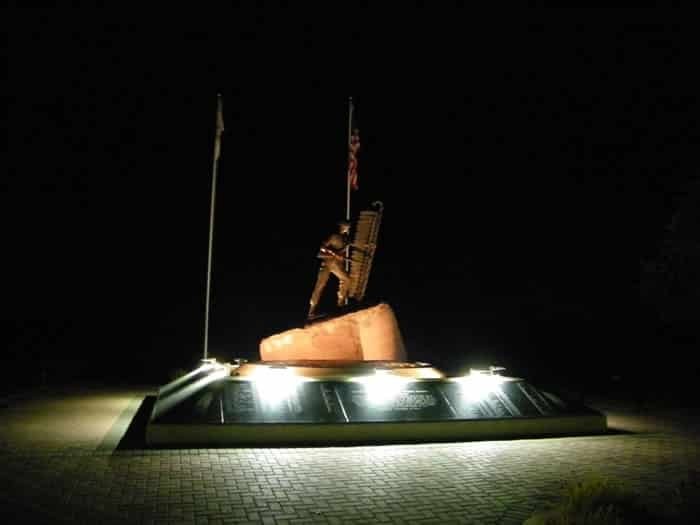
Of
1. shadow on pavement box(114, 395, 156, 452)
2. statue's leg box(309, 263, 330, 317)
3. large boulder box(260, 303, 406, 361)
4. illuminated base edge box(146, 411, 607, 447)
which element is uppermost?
statue's leg box(309, 263, 330, 317)

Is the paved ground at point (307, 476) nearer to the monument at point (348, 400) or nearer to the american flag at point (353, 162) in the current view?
the monument at point (348, 400)

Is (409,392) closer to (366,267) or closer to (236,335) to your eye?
(366,267)

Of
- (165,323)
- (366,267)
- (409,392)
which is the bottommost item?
(165,323)

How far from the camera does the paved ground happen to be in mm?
6000

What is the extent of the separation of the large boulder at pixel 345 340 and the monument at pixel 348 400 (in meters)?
0.02

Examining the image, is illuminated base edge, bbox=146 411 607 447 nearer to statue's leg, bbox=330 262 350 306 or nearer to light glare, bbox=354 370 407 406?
light glare, bbox=354 370 407 406

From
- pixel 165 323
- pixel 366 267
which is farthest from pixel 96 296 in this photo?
→ pixel 366 267

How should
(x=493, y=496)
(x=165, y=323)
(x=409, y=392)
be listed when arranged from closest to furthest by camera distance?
(x=493, y=496) < (x=409, y=392) < (x=165, y=323)

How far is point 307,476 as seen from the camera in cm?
732

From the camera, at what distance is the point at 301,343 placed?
1230 centimetres

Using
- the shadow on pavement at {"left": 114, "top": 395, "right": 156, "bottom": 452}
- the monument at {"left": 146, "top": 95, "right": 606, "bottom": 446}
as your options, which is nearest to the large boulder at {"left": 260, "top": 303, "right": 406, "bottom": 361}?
the monument at {"left": 146, "top": 95, "right": 606, "bottom": 446}

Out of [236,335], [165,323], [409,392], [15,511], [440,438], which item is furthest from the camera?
[165,323]

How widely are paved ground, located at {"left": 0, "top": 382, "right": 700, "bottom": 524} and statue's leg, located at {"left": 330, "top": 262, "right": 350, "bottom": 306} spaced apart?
14.4 feet

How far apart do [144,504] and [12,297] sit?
118 ft
